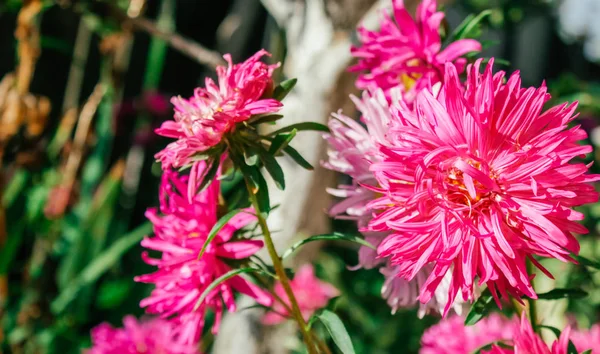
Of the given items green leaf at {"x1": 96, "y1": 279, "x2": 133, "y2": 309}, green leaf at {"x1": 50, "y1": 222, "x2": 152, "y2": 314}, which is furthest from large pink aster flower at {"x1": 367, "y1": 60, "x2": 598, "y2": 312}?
green leaf at {"x1": 96, "y1": 279, "x2": 133, "y2": 309}

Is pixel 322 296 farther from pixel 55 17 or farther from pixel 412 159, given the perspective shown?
pixel 55 17

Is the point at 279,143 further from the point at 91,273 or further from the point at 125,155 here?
the point at 125,155

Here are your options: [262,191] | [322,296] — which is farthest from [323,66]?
[262,191]

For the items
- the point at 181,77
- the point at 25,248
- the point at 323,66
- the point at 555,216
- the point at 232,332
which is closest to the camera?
the point at 555,216

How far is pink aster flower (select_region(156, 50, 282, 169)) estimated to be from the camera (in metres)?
0.38

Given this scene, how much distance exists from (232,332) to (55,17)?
137cm

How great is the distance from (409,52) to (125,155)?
1.87 metres

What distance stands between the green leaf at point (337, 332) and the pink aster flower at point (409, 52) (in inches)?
6.8

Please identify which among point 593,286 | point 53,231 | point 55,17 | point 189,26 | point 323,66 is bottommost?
point 53,231

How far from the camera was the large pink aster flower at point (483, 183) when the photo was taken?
0.33m

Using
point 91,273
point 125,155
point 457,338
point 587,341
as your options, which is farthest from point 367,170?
point 125,155

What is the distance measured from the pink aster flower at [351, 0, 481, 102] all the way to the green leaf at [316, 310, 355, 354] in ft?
0.57

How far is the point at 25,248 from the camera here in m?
1.75

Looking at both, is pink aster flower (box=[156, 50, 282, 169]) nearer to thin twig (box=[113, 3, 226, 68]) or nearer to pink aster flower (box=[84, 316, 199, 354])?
pink aster flower (box=[84, 316, 199, 354])
